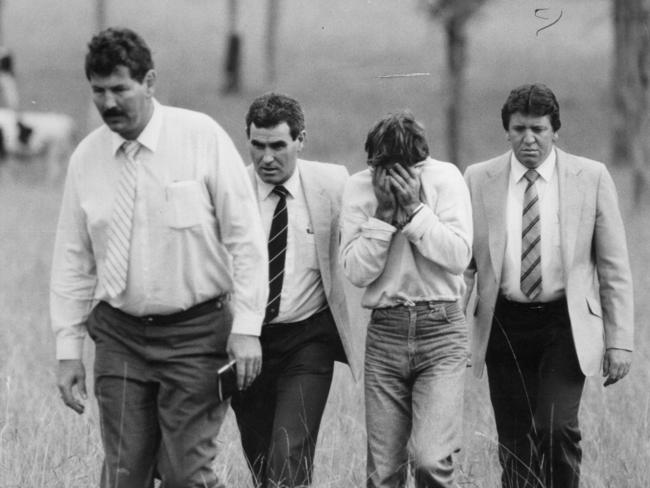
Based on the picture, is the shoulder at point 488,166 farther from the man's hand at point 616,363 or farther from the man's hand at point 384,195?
the man's hand at point 616,363

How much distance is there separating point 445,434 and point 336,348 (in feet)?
2.71

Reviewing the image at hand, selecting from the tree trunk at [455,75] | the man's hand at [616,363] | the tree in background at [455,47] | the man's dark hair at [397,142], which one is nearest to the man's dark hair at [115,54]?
the man's dark hair at [397,142]

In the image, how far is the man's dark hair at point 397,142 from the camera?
5.61 meters

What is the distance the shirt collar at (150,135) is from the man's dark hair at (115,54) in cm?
18

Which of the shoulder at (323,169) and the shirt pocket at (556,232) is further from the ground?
the shoulder at (323,169)

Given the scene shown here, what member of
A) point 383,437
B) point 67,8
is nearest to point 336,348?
point 383,437

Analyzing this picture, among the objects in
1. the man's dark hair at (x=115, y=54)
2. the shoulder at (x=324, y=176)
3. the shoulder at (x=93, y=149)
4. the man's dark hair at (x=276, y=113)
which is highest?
the man's dark hair at (x=115, y=54)

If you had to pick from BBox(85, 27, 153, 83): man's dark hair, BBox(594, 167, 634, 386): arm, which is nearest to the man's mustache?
BBox(85, 27, 153, 83): man's dark hair

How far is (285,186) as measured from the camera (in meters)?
6.13

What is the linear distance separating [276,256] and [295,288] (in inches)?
6.5

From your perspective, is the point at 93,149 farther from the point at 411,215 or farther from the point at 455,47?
the point at 455,47

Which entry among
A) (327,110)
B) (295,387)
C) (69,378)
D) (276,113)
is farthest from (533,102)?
(327,110)

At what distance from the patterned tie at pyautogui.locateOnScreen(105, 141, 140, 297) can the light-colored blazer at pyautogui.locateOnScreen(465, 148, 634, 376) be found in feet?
6.17

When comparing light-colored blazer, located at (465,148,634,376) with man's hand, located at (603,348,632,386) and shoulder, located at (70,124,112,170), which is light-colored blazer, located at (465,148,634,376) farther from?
shoulder, located at (70,124,112,170)
